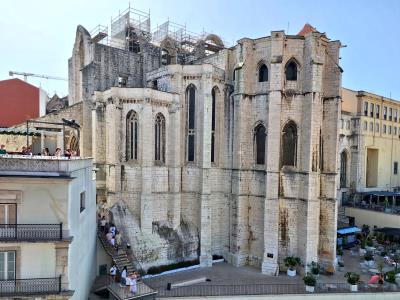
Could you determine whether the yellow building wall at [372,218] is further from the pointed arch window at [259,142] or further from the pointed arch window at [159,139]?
the pointed arch window at [159,139]

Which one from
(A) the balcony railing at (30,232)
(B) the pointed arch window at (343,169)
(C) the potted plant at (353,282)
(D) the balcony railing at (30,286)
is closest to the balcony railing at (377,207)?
(B) the pointed arch window at (343,169)

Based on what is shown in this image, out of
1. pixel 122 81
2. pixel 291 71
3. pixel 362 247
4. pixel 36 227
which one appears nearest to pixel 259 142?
pixel 291 71

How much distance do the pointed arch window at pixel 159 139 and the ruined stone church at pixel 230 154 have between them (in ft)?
0.24

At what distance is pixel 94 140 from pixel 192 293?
40.7 ft

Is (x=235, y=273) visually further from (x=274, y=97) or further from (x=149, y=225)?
(x=274, y=97)

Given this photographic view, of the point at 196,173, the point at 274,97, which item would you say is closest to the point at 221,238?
the point at 196,173

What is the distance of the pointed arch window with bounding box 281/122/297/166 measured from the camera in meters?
22.4

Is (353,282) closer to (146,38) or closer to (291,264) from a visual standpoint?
(291,264)

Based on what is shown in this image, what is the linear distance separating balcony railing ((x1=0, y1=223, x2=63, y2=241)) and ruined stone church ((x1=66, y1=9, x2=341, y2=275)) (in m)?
8.43

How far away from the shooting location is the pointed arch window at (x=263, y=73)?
23031 millimetres

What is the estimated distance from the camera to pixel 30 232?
11.7m

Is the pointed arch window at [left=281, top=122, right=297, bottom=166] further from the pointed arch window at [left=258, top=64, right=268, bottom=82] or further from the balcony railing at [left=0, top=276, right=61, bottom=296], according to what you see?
the balcony railing at [left=0, top=276, right=61, bottom=296]

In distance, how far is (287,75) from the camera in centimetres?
2272

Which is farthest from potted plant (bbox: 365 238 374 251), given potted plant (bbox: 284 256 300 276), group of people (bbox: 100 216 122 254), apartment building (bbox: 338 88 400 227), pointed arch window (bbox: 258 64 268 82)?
group of people (bbox: 100 216 122 254)
